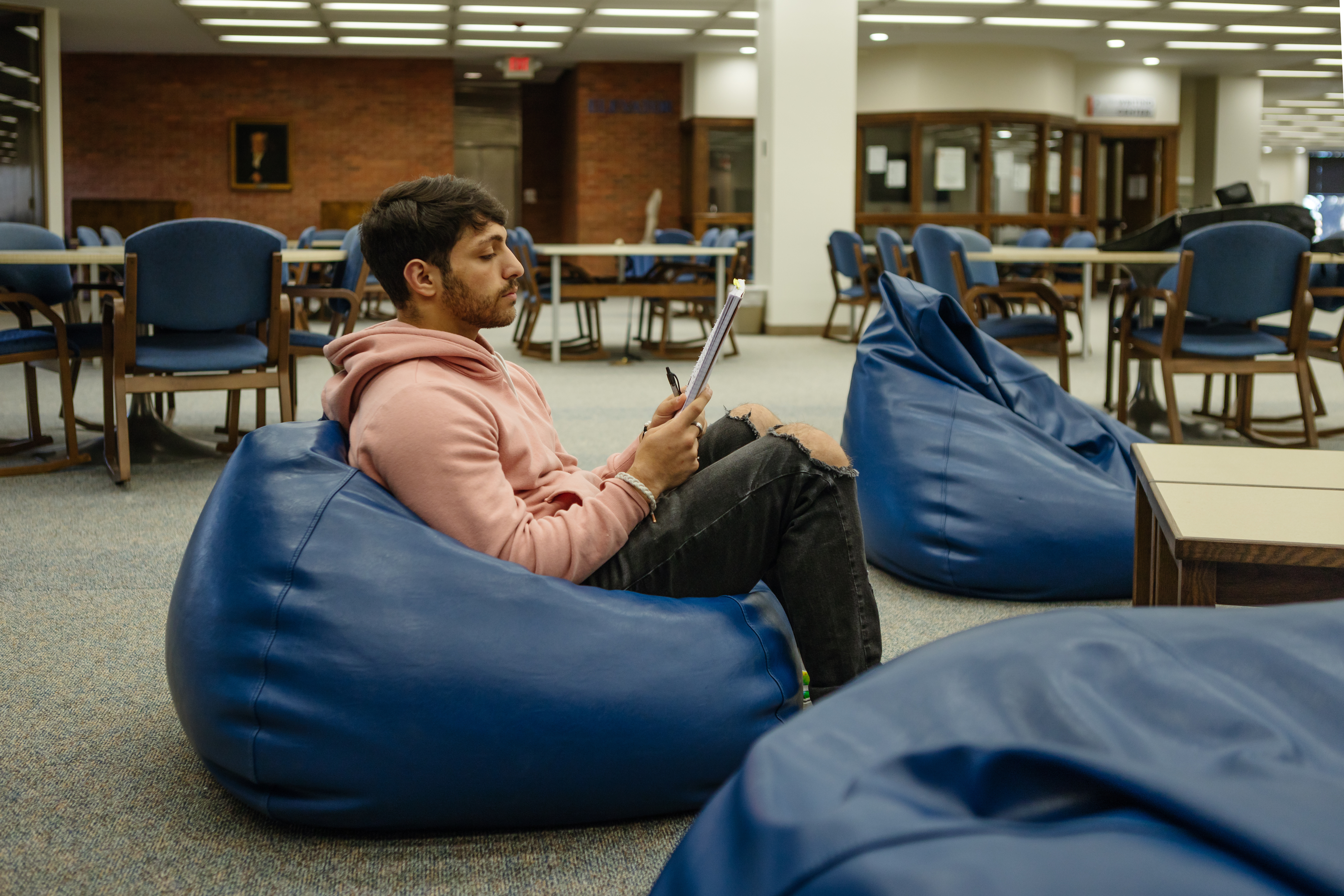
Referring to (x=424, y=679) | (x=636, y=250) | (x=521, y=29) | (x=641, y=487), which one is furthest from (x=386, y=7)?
(x=424, y=679)

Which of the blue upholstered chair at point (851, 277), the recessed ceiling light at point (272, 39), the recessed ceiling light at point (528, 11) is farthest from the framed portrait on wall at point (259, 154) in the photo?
the blue upholstered chair at point (851, 277)

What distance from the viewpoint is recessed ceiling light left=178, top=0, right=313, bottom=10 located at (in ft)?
34.6

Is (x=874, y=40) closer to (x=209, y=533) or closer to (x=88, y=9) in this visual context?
(x=88, y=9)

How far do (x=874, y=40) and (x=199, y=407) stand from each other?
31.3 feet

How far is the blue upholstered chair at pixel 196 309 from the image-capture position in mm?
3594

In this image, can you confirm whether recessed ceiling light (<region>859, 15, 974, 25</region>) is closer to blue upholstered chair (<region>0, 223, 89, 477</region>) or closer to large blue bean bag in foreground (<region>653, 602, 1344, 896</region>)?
blue upholstered chair (<region>0, 223, 89, 477</region>)

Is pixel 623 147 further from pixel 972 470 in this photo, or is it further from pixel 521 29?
pixel 972 470

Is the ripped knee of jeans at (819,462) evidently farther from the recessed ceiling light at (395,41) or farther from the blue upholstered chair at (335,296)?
the recessed ceiling light at (395,41)

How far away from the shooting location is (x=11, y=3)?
Answer: 34.5ft

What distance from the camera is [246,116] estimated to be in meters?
14.0

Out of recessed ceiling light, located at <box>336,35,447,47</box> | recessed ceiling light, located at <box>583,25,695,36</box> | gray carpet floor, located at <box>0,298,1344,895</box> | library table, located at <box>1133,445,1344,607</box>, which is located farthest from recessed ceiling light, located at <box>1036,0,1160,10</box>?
library table, located at <box>1133,445,1344,607</box>

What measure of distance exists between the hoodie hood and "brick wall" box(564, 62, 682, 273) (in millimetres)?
13059

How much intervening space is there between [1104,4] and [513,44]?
603cm

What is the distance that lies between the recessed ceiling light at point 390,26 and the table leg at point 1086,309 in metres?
6.94
